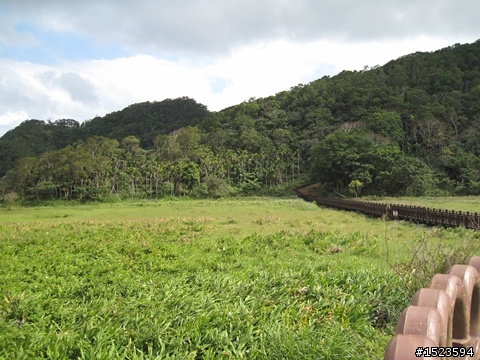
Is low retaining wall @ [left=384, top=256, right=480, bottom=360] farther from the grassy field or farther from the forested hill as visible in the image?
the forested hill

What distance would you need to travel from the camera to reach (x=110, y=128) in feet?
377

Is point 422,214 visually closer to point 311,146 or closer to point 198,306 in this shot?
point 198,306

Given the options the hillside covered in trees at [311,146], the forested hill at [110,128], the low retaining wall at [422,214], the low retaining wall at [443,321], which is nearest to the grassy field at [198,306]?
the low retaining wall at [443,321]

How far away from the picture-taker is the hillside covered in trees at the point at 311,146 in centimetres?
5612

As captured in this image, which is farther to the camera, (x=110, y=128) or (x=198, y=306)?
(x=110, y=128)

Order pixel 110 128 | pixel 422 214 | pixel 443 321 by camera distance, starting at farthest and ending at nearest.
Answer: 1. pixel 110 128
2. pixel 422 214
3. pixel 443 321

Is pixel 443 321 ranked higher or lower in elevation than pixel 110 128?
lower

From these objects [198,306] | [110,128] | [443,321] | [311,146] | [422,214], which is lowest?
[422,214]

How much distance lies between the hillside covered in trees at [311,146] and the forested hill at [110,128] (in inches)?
23.5

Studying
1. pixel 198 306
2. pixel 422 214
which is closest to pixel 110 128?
pixel 422 214

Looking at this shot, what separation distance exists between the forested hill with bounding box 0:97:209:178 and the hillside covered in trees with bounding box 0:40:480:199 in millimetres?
596

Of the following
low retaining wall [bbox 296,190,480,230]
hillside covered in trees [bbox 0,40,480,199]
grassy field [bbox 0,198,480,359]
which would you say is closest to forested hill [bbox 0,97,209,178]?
hillside covered in trees [bbox 0,40,480,199]

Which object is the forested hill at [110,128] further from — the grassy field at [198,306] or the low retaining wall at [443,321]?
the low retaining wall at [443,321]

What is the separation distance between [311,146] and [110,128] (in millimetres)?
63654
